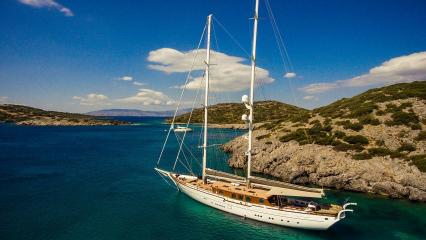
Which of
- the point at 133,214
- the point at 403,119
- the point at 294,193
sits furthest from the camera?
the point at 403,119

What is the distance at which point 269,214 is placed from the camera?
100ft

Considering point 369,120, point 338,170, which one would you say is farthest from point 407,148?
point 369,120

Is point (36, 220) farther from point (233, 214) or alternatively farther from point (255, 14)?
point (255, 14)

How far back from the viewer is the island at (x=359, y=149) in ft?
140

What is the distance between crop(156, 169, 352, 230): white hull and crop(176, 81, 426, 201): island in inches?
680

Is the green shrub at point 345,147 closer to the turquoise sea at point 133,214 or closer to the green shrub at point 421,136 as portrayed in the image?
the green shrub at point 421,136

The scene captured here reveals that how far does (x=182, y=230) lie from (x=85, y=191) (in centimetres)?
1991

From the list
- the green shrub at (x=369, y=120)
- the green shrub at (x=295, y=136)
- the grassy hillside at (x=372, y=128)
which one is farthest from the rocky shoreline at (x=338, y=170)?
the green shrub at (x=369, y=120)

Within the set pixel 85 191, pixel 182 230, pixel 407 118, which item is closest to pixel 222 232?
pixel 182 230

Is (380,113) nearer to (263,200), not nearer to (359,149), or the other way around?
(359,149)

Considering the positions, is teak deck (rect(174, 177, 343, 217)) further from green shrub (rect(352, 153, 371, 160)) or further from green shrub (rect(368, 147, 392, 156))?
green shrub (rect(368, 147, 392, 156))

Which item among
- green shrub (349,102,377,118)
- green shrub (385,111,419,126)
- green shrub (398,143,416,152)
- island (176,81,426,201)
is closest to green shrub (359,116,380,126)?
island (176,81,426,201)

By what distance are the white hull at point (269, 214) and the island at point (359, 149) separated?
56.7ft

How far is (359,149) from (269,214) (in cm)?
2680
